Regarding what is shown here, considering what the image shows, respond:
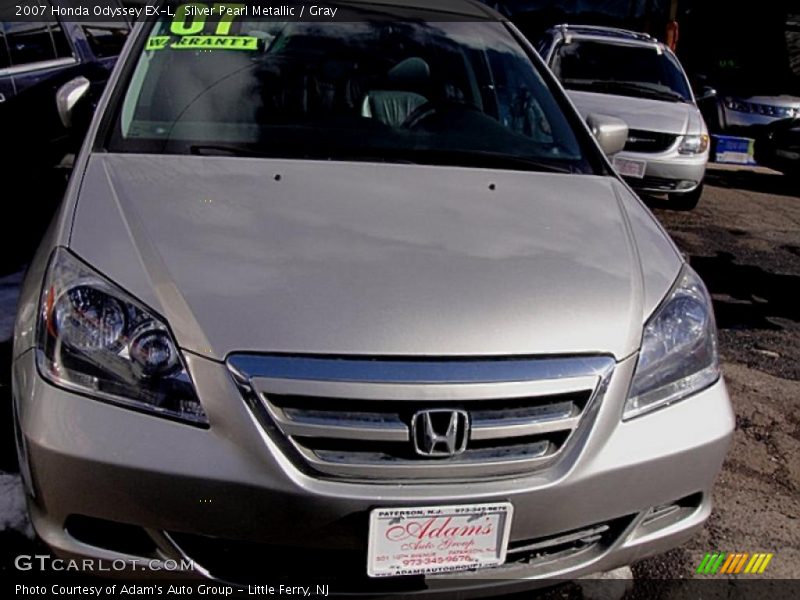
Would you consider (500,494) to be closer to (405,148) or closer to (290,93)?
(405,148)

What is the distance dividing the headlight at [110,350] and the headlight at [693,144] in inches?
240

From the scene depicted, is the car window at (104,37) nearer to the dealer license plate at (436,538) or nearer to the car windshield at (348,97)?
the car windshield at (348,97)

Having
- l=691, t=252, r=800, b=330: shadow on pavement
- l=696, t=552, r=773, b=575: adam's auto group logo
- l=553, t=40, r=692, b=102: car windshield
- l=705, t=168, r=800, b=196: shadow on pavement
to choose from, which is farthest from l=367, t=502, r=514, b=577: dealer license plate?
l=705, t=168, r=800, b=196: shadow on pavement

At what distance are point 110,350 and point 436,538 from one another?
32.4 inches

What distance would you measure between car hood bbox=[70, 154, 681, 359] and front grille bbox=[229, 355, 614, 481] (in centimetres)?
5

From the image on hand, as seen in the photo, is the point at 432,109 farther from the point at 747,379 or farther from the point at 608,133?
the point at 747,379

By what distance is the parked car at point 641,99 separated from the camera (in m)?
7.01

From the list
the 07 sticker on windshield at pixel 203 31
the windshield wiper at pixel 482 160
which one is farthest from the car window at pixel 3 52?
the windshield wiper at pixel 482 160

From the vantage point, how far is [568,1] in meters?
15.9

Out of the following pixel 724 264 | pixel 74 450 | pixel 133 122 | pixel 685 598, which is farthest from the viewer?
pixel 724 264

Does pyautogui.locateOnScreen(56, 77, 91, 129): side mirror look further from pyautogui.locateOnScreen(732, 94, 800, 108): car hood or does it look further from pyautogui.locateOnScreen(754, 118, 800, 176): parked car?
pyautogui.locateOnScreen(732, 94, 800, 108): car hood

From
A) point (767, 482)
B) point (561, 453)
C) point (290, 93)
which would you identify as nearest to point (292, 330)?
point (561, 453)

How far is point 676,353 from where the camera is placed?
6.83ft

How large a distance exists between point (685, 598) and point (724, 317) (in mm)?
2616
